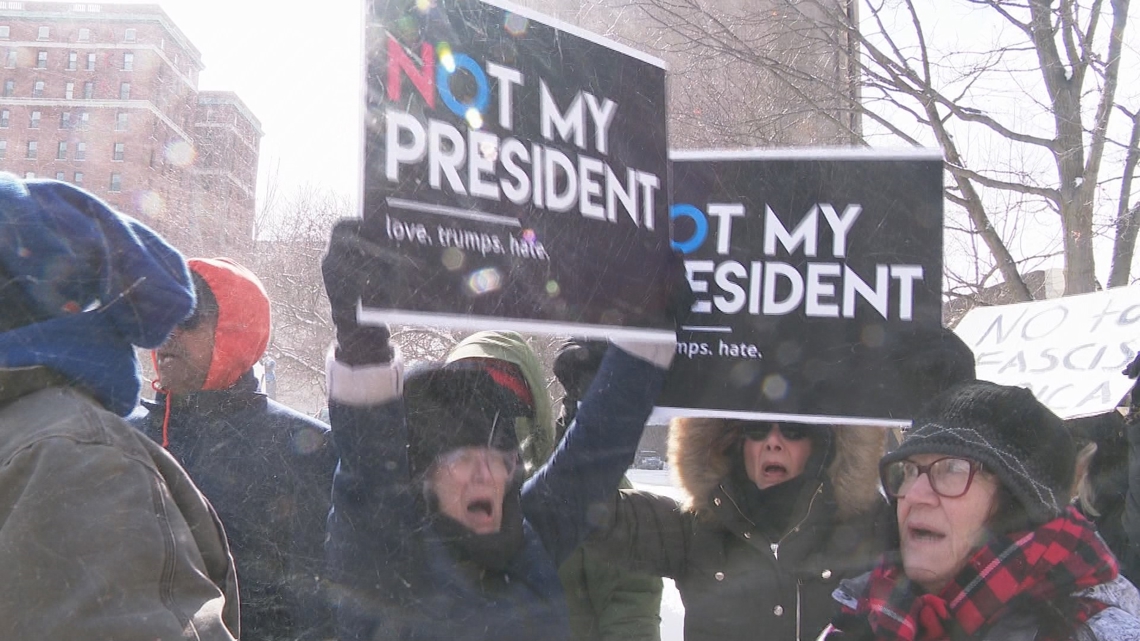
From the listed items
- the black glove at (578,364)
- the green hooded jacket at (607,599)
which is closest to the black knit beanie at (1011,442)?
the black glove at (578,364)

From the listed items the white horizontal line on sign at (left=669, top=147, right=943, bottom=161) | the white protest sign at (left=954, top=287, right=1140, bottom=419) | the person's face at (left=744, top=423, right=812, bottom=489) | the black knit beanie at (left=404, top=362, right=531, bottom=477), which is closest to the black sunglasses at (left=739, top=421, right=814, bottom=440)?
the person's face at (left=744, top=423, right=812, bottom=489)

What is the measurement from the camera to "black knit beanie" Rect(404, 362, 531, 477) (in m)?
1.70

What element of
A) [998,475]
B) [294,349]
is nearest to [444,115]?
[294,349]

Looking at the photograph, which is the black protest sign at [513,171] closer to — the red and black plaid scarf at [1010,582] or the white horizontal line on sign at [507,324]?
the white horizontal line on sign at [507,324]

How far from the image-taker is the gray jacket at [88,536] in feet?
3.50

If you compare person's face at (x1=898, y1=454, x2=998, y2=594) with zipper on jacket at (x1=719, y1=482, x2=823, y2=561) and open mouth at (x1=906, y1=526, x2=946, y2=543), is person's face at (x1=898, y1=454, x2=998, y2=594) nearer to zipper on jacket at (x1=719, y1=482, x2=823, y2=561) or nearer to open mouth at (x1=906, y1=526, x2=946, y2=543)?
open mouth at (x1=906, y1=526, x2=946, y2=543)

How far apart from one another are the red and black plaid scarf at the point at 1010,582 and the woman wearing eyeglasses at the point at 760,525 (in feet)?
1.30

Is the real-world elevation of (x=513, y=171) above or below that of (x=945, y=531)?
above

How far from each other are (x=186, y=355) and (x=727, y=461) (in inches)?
52.9

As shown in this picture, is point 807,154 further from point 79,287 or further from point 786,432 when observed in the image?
point 79,287

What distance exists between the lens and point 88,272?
1250 millimetres

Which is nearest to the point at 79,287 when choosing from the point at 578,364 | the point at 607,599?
the point at 578,364

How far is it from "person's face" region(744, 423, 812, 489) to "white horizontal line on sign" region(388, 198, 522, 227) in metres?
1.02

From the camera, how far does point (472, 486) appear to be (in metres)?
1.75
